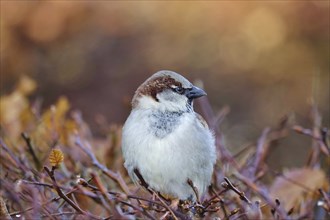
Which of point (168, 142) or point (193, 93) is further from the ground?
point (193, 93)

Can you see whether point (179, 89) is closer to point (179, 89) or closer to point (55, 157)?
point (179, 89)

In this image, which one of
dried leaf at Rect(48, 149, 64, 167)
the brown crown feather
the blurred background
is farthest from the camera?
the blurred background

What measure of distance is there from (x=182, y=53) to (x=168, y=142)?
14.1 feet

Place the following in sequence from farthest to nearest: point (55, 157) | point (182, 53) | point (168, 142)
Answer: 1. point (182, 53)
2. point (168, 142)
3. point (55, 157)

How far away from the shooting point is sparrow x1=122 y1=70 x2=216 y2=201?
2.51 meters

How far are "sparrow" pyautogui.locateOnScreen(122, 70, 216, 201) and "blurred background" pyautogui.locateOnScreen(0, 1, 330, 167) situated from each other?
3336 millimetres

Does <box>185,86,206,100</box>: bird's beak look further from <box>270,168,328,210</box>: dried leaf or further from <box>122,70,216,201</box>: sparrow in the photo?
<box>270,168,328,210</box>: dried leaf

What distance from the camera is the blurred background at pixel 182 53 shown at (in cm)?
628

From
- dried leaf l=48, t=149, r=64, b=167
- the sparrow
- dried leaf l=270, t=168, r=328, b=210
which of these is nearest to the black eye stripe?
the sparrow

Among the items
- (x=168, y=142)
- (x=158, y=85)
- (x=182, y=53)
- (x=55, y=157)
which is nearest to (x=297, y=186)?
(x=168, y=142)

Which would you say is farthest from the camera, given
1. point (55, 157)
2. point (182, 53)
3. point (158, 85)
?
point (182, 53)

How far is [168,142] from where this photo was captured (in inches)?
99.5

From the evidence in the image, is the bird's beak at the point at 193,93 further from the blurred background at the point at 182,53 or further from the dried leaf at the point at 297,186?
the blurred background at the point at 182,53

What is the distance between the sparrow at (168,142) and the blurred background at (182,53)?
3.34 metres
